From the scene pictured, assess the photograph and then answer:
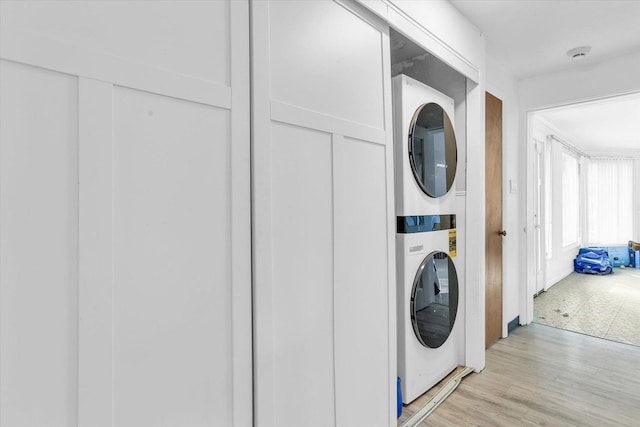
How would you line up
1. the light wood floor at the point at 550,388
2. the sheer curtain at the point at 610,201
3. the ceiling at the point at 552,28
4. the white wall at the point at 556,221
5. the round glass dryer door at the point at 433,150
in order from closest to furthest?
the light wood floor at the point at 550,388
the round glass dryer door at the point at 433,150
the ceiling at the point at 552,28
the white wall at the point at 556,221
the sheer curtain at the point at 610,201

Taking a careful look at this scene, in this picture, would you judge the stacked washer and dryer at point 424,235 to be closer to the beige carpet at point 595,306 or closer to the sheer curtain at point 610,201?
the beige carpet at point 595,306

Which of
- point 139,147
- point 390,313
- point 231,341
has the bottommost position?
point 390,313

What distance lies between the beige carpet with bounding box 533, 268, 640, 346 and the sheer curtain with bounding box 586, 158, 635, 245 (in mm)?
1523

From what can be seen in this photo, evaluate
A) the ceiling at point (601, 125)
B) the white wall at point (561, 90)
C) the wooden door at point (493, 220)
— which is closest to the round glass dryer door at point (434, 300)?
the wooden door at point (493, 220)

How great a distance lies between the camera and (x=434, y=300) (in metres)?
2.18

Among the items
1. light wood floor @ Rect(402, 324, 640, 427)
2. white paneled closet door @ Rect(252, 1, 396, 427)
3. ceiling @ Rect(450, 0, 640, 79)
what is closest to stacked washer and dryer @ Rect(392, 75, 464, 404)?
light wood floor @ Rect(402, 324, 640, 427)

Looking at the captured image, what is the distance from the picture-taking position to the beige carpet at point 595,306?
331cm

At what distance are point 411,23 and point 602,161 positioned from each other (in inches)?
305

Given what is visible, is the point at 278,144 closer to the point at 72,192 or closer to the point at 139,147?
the point at 139,147

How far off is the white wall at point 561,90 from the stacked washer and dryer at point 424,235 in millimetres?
1555

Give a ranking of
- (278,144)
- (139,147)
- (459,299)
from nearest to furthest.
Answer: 1. (139,147)
2. (278,144)
3. (459,299)

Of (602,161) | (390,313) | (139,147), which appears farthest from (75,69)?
(602,161)

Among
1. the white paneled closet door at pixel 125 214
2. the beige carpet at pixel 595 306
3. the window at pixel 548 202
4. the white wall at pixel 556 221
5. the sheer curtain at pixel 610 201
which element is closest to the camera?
the white paneled closet door at pixel 125 214

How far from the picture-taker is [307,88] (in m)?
1.26
